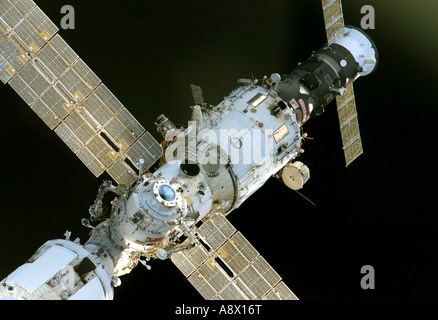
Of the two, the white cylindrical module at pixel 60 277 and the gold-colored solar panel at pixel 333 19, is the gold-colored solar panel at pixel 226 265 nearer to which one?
the white cylindrical module at pixel 60 277

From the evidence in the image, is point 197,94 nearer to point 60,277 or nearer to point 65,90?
point 65,90

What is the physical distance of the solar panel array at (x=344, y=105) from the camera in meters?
27.5

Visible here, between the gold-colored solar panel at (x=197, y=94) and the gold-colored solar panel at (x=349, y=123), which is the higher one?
the gold-colored solar panel at (x=197, y=94)

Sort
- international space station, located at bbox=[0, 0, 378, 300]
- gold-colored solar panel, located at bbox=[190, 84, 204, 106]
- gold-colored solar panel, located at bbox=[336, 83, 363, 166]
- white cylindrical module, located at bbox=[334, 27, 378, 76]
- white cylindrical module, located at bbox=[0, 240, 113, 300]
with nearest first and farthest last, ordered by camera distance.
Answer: white cylindrical module, located at bbox=[0, 240, 113, 300] < international space station, located at bbox=[0, 0, 378, 300] < gold-colored solar panel, located at bbox=[190, 84, 204, 106] < white cylindrical module, located at bbox=[334, 27, 378, 76] < gold-colored solar panel, located at bbox=[336, 83, 363, 166]

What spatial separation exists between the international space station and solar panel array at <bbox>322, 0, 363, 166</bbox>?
0.70m

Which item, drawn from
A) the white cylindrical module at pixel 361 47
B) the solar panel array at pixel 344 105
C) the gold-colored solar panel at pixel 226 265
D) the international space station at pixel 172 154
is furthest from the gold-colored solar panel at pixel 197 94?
the white cylindrical module at pixel 361 47

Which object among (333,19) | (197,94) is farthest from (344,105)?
(197,94)

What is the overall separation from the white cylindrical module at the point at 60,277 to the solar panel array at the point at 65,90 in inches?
131

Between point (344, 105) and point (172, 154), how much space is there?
245 inches

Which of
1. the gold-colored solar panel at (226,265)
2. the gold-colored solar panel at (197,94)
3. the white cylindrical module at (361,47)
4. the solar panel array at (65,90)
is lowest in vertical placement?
the gold-colored solar panel at (226,265)

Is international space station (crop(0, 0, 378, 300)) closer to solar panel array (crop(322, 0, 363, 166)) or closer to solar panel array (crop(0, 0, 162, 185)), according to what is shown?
solar panel array (crop(0, 0, 162, 185))

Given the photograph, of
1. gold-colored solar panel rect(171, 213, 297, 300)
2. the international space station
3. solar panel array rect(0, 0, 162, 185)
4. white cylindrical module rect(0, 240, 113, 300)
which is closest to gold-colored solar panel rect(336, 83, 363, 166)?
the international space station

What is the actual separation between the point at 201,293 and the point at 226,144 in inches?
175

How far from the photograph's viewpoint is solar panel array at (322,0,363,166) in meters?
27.5
